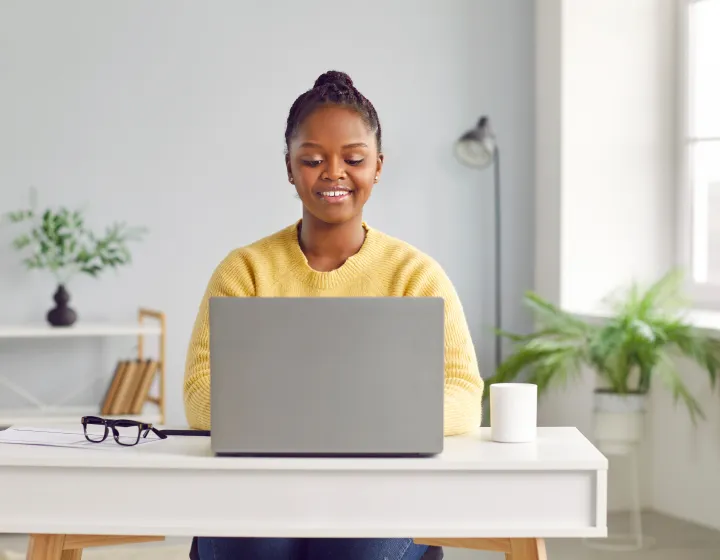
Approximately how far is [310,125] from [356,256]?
0.86 feet

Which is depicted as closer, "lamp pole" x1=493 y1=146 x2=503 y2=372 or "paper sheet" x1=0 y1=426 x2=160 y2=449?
"paper sheet" x1=0 y1=426 x2=160 y2=449

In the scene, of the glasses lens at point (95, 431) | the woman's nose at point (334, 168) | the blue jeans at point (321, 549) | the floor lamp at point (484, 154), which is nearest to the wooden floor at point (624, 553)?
the floor lamp at point (484, 154)

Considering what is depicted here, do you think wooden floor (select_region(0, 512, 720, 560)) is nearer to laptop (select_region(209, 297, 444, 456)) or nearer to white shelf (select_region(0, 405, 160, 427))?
white shelf (select_region(0, 405, 160, 427))

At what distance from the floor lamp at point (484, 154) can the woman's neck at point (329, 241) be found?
228 centimetres

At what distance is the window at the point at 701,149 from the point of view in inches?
149

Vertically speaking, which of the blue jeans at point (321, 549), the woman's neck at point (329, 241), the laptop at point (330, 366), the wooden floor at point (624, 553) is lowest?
the wooden floor at point (624, 553)

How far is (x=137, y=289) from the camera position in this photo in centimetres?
407

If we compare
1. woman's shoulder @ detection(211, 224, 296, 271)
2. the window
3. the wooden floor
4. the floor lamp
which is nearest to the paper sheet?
woman's shoulder @ detection(211, 224, 296, 271)

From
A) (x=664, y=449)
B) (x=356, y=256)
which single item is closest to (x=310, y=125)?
(x=356, y=256)

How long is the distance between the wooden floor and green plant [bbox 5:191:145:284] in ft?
3.40

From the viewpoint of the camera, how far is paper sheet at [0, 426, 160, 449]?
1.36 m

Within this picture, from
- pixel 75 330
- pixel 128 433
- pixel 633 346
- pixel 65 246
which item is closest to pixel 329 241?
pixel 128 433

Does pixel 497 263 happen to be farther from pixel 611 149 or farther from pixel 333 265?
pixel 333 265

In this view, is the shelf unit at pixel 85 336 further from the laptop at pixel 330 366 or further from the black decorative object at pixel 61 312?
the laptop at pixel 330 366
